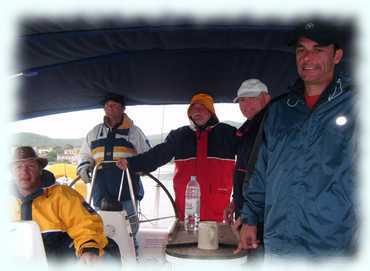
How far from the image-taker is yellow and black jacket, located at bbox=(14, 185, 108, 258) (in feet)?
6.15

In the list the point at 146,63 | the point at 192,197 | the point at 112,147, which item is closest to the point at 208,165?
the point at 192,197

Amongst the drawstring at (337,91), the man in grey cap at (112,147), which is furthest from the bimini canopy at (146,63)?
the drawstring at (337,91)

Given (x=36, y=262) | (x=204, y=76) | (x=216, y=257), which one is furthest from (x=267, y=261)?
(x=204, y=76)

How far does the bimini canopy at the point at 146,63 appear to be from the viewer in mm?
2580

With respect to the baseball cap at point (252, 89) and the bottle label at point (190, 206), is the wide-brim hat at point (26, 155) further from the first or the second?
the baseball cap at point (252, 89)

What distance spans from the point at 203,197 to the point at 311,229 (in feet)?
5.07

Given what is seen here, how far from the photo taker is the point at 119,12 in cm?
192

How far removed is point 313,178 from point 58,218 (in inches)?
43.9

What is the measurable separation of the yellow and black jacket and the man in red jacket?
1.00 meters

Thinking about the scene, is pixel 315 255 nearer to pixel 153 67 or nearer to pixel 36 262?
pixel 36 262

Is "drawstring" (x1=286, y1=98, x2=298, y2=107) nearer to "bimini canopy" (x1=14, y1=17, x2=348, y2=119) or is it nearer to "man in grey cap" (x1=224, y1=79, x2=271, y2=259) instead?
"man in grey cap" (x1=224, y1=79, x2=271, y2=259)

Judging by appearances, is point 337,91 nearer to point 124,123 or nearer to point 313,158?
point 313,158

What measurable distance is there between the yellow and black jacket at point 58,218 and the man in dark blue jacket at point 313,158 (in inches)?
31.1

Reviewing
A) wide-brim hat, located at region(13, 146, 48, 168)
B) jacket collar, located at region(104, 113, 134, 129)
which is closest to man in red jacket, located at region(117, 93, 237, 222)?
jacket collar, located at region(104, 113, 134, 129)
